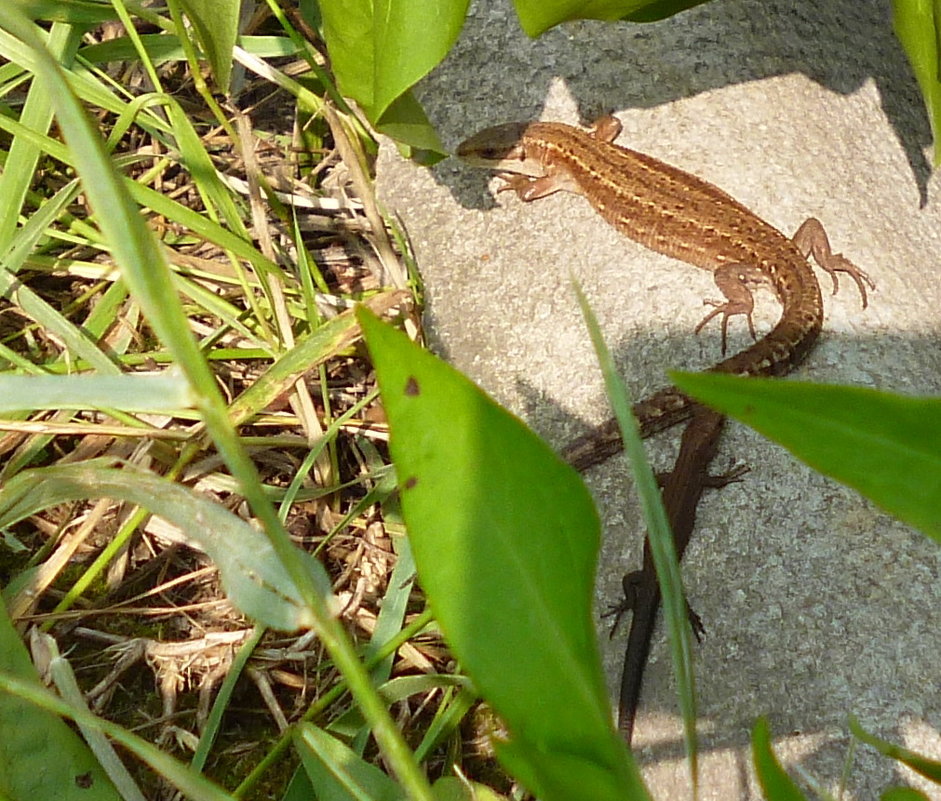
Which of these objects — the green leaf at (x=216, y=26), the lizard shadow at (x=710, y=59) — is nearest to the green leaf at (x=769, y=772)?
the green leaf at (x=216, y=26)

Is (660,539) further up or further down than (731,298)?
further up

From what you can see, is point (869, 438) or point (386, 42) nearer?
point (869, 438)

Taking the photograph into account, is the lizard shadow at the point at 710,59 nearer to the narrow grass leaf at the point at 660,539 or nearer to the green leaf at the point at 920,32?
the green leaf at the point at 920,32

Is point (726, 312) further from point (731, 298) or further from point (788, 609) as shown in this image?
point (788, 609)

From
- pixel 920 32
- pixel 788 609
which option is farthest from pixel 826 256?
pixel 920 32

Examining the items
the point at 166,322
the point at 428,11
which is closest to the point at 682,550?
the point at 428,11
